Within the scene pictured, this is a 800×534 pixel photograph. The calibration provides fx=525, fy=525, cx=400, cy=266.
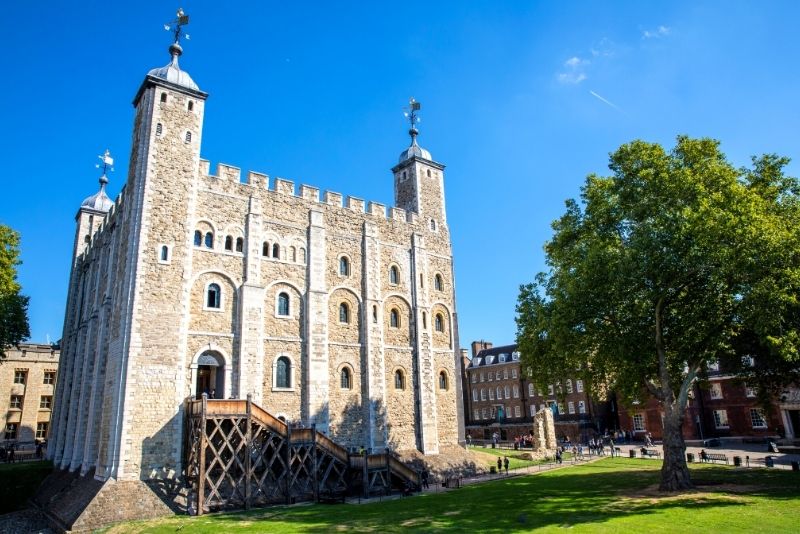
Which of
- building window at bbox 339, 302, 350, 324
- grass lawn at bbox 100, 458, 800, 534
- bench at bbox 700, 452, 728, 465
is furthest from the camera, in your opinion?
bench at bbox 700, 452, 728, 465

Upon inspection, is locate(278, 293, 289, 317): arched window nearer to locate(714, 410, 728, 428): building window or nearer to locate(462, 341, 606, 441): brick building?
locate(462, 341, 606, 441): brick building

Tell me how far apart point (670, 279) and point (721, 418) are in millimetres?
31454

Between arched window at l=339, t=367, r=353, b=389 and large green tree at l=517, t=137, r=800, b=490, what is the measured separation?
9.95 metres

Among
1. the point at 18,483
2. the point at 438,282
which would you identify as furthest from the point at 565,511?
the point at 18,483

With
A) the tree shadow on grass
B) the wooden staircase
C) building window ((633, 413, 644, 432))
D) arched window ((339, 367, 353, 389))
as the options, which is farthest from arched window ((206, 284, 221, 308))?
building window ((633, 413, 644, 432))

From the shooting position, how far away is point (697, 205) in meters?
20.2

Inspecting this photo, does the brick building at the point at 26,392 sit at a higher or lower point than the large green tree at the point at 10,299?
lower

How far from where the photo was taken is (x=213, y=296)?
25.2 meters

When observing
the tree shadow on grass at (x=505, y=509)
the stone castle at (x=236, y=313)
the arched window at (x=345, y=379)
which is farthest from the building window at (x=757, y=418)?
the arched window at (x=345, y=379)

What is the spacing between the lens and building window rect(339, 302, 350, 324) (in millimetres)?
29734

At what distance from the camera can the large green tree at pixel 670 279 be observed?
18.3m

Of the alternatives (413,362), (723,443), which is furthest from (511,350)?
(413,362)

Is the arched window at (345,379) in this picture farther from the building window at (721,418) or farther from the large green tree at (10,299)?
the building window at (721,418)

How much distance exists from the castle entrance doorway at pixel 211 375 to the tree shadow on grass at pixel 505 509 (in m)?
6.47
